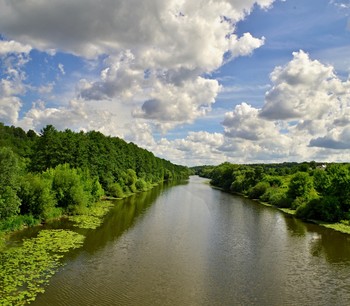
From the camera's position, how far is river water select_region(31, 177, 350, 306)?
24.3 meters

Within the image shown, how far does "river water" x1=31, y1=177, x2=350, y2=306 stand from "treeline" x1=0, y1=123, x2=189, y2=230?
7587 mm

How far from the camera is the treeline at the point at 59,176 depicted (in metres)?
34.5

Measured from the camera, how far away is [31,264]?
2839 centimetres

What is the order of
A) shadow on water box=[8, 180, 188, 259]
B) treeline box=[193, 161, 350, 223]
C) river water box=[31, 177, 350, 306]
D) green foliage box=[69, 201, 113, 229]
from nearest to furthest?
river water box=[31, 177, 350, 306], shadow on water box=[8, 180, 188, 259], green foliage box=[69, 201, 113, 229], treeline box=[193, 161, 350, 223]

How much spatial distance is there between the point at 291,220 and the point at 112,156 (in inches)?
1808

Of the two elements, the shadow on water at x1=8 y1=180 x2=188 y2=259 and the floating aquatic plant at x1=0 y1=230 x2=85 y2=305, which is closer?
the floating aquatic plant at x1=0 y1=230 x2=85 y2=305

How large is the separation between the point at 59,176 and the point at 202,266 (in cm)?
2886

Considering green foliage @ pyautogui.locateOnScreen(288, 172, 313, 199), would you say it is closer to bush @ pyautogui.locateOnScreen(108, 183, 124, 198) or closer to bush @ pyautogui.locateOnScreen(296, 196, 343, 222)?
bush @ pyautogui.locateOnScreen(296, 196, 343, 222)

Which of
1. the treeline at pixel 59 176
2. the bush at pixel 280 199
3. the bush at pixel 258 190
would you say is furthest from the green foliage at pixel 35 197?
the bush at pixel 258 190

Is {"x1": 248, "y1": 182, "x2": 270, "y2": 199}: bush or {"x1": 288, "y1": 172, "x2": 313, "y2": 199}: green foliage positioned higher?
{"x1": 288, "y1": 172, "x2": 313, "y2": 199}: green foliage

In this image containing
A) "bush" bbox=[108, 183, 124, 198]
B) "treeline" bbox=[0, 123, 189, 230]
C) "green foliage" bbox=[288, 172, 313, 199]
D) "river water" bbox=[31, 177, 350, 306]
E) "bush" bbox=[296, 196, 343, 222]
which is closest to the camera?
"river water" bbox=[31, 177, 350, 306]

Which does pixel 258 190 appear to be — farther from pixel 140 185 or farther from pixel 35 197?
pixel 35 197

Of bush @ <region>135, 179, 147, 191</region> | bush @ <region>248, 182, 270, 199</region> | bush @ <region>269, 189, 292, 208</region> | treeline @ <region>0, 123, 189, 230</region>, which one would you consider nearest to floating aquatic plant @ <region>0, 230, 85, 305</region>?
treeline @ <region>0, 123, 189, 230</region>

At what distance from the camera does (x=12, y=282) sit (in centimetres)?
2412
